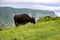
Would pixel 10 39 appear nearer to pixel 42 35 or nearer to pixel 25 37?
pixel 25 37

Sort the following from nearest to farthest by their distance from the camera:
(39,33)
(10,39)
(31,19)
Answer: (10,39), (39,33), (31,19)

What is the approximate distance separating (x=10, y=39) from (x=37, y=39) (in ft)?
8.08

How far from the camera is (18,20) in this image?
3728 cm

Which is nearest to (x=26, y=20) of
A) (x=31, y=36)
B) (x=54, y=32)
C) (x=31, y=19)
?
(x=31, y=19)

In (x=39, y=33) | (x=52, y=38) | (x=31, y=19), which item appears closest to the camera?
(x=52, y=38)

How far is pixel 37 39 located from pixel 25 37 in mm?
1050

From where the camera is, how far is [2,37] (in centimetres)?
1822

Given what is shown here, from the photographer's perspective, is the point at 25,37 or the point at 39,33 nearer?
the point at 25,37

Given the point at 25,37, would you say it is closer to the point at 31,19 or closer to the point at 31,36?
the point at 31,36

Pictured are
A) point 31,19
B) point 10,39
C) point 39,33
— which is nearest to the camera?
point 10,39

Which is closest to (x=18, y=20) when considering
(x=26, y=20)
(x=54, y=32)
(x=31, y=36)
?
Answer: (x=26, y=20)

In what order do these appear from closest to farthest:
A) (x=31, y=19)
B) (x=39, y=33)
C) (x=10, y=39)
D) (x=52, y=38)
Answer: (x=10, y=39)
(x=52, y=38)
(x=39, y=33)
(x=31, y=19)

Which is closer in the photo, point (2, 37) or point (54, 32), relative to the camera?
point (2, 37)

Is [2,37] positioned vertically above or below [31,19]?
above
